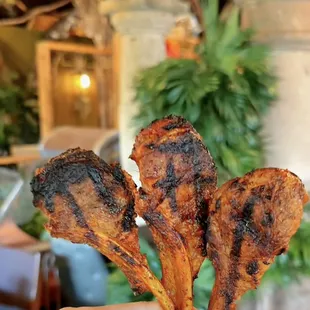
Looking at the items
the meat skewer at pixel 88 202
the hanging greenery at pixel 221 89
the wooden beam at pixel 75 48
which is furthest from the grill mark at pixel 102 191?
the wooden beam at pixel 75 48

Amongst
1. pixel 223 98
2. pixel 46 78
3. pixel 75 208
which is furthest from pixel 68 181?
pixel 46 78

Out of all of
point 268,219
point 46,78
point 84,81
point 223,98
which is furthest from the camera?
point 84,81

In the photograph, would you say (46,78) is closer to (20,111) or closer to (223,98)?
(20,111)

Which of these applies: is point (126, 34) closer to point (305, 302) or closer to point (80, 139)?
point (305, 302)

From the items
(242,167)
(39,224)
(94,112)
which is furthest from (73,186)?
(94,112)

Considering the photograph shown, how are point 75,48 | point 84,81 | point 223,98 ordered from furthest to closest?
point 84,81 → point 75,48 → point 223,98
